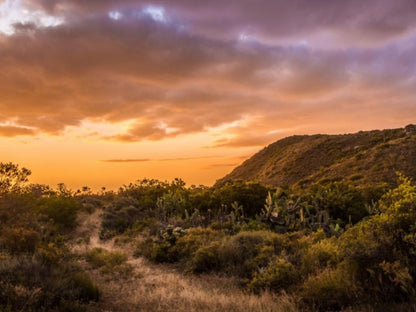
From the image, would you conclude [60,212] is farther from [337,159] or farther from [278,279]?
[337,159]

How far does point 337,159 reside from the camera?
6612cm

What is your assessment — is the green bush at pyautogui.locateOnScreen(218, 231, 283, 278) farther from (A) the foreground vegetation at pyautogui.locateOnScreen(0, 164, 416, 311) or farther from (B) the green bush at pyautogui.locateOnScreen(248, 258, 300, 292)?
(B) the green bush at pyautogui.locateOnScreen(248, 258, 300, 292)

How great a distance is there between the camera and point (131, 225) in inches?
948

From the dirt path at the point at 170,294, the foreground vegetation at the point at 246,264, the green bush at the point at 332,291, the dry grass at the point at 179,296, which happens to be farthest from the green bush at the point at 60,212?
the green bush at the point at 332,291

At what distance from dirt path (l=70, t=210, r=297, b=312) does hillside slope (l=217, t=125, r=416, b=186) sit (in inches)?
1372

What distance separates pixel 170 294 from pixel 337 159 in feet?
203

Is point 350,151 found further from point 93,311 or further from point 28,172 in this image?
point 93,311

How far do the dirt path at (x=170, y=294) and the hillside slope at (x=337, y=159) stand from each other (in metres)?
34.8

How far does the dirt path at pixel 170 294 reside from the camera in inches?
312

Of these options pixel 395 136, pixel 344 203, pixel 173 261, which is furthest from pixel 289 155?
pixel 173 261

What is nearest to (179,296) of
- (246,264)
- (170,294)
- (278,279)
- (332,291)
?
(170,294)

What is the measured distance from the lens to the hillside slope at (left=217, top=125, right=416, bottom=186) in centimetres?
4657

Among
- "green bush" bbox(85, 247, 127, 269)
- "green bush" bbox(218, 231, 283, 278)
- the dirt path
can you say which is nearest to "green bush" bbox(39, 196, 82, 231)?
"green bush" bbox(85, 247, 127, 269)

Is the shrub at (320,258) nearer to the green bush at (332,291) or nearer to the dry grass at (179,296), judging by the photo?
the green bush at (332,291)
